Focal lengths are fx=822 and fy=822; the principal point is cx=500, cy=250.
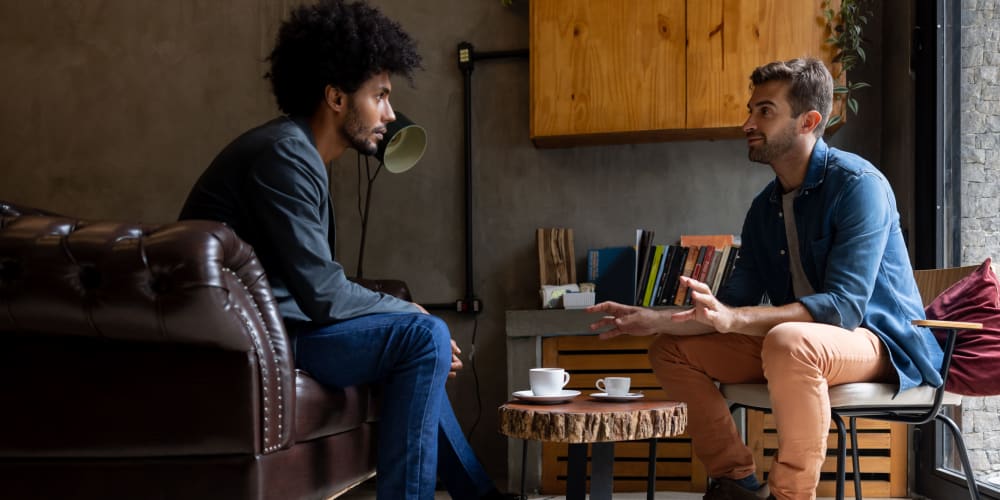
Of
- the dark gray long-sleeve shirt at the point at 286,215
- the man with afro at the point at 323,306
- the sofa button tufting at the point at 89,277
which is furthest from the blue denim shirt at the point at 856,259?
the sofa button tufting at the point at 89,277

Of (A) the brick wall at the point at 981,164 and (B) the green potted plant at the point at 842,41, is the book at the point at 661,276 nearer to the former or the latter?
(B) the green potted plant at the point at 842,41

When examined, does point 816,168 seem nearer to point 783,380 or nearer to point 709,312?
point 709,312

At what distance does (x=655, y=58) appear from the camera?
126 inches

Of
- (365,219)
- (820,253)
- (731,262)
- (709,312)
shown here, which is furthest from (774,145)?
(365,219)

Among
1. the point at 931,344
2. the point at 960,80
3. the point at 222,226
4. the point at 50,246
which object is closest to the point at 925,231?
the point at 960,80

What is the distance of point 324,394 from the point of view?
1.84 m

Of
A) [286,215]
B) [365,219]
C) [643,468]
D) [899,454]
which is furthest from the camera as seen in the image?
[365,219]

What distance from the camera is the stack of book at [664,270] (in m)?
3.19

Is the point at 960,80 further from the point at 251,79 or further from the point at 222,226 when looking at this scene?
the point at 251,79

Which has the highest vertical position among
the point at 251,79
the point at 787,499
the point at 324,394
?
the point at 251,79

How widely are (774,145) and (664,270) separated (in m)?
0.90

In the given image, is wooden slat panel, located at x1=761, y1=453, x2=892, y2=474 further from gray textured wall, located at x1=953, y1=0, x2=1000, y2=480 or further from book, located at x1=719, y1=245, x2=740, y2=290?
book, located at x1=719, y1=245, x2=740, y2=290

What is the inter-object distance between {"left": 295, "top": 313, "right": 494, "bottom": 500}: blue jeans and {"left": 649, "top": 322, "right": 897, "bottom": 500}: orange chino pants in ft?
2.67

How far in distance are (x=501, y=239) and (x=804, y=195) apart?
1577 millimetres
